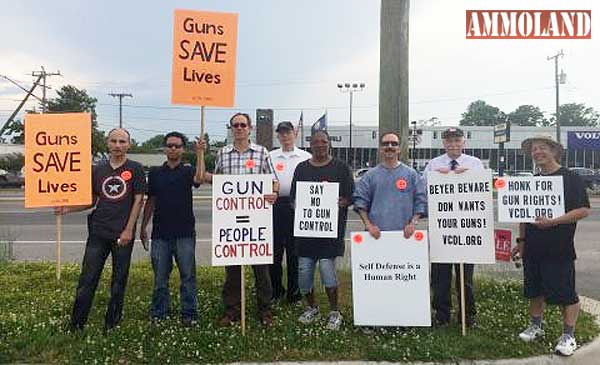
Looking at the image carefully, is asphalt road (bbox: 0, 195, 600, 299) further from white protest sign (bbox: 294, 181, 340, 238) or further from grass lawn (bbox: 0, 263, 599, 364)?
white protest sign (bbox: 294, 181, 340, 238)

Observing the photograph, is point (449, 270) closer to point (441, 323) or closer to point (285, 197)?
point (441, 323)

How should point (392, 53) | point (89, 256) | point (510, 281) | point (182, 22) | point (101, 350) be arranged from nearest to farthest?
1. point (101, 350)
2. point (89, 256)
3. point (182, 22)
4. point (392, 53)
5. point (510, 281)

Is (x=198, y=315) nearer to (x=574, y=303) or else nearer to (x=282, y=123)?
(x=282, y=123)

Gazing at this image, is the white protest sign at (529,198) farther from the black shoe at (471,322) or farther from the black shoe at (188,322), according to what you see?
the black shoe at (188,322)

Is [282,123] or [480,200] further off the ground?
[282,123]

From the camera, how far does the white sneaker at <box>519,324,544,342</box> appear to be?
5.07 meters

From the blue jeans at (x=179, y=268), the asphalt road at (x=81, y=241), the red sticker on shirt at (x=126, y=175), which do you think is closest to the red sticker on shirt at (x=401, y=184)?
the blue jeans at (x=179, y=268)

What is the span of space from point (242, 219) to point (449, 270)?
209 cm

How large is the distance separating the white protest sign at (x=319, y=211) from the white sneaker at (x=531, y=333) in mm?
1943

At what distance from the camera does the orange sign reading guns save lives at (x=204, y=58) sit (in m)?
5.52

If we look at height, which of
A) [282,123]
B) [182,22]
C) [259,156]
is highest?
[182,22]

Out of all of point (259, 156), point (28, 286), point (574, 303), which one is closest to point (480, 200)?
point (574, 303)

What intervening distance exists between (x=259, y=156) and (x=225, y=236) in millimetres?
861

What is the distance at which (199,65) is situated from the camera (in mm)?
5582
